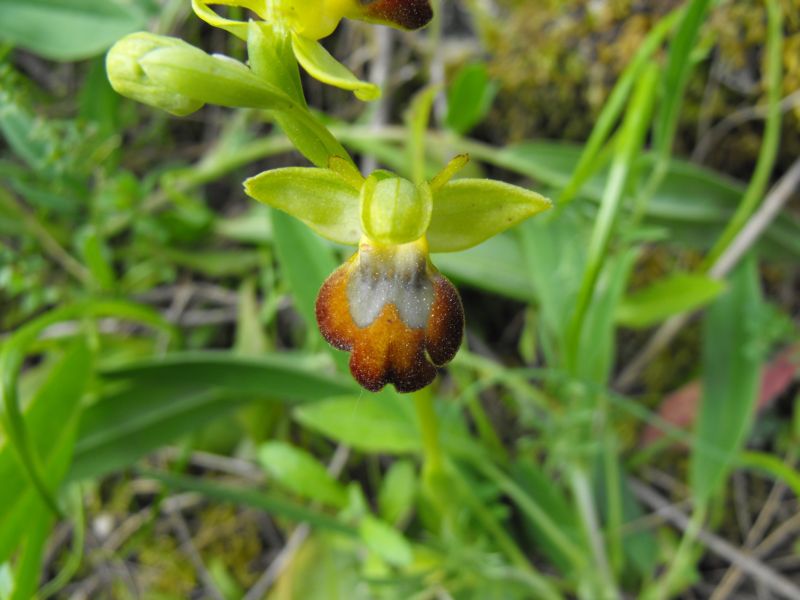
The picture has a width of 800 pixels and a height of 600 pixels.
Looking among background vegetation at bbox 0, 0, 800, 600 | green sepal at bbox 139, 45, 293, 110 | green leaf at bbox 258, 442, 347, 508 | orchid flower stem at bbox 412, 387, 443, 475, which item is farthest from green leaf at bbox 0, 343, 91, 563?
green sepal at bbox 139, 45, 293, 110

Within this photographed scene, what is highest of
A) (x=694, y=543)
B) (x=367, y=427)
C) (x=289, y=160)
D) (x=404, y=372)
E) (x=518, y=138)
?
(x=404, y=372)

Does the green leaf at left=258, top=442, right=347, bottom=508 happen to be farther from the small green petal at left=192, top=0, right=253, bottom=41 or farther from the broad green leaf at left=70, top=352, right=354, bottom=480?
the small green petal at left=192, top=0, right=253, bottom=41

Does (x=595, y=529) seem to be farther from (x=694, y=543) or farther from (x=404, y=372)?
(x=404, y=372)

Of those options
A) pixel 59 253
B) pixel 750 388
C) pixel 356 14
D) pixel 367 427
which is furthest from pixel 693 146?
pixel 59 253

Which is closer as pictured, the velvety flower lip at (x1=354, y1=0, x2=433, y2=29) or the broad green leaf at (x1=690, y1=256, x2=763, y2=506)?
the velvety flower lip at (x1=354, y1=0, x2=433, y2=29)

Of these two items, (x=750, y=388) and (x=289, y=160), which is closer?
(x=750, y=388)

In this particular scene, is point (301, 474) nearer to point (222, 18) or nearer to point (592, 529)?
point (592, 529)

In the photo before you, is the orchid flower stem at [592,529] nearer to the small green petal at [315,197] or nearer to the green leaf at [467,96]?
the green leaf at [467,96]

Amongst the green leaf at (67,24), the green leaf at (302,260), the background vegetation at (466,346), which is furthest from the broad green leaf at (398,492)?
the green leaf at (67,24)
